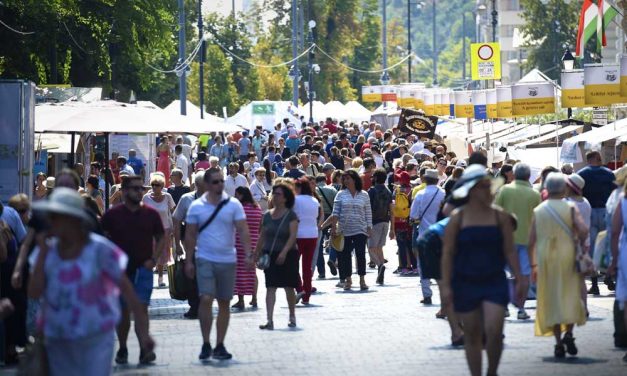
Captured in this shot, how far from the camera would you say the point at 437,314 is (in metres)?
17.3

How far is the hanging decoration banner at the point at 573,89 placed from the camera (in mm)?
30109

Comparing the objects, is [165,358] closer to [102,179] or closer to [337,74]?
[102,179]

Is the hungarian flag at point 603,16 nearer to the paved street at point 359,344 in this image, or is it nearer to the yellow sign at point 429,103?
the paved street at point 359,344

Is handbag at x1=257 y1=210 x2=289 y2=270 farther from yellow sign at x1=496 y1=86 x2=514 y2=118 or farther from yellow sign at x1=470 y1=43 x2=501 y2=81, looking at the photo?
yellow sign at x1=470 y1=43 x2=501 y2=81

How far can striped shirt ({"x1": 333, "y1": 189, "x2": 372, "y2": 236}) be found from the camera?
21172 mm

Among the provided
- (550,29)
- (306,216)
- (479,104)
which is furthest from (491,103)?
(550,29)

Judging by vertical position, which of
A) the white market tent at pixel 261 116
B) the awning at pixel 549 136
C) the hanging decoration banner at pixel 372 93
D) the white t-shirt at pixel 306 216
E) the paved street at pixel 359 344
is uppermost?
the hanging decoration banner at pixel 372 93

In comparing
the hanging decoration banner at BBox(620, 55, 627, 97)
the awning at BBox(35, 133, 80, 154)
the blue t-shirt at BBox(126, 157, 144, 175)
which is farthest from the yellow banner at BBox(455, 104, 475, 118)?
the hanging decoration banner at BBox(620, 55, 627, 97)

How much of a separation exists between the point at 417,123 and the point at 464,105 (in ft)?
17.2

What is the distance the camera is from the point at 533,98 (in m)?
33.6

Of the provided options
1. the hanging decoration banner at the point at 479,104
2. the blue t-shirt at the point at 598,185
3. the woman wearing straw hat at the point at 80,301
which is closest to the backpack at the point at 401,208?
the blue t-shirt at the point at 598,185

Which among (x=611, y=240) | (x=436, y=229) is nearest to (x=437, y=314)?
(x=436, y=229)

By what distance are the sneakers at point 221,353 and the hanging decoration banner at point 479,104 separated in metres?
31.1

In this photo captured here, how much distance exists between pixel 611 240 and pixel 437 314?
4.41 m
